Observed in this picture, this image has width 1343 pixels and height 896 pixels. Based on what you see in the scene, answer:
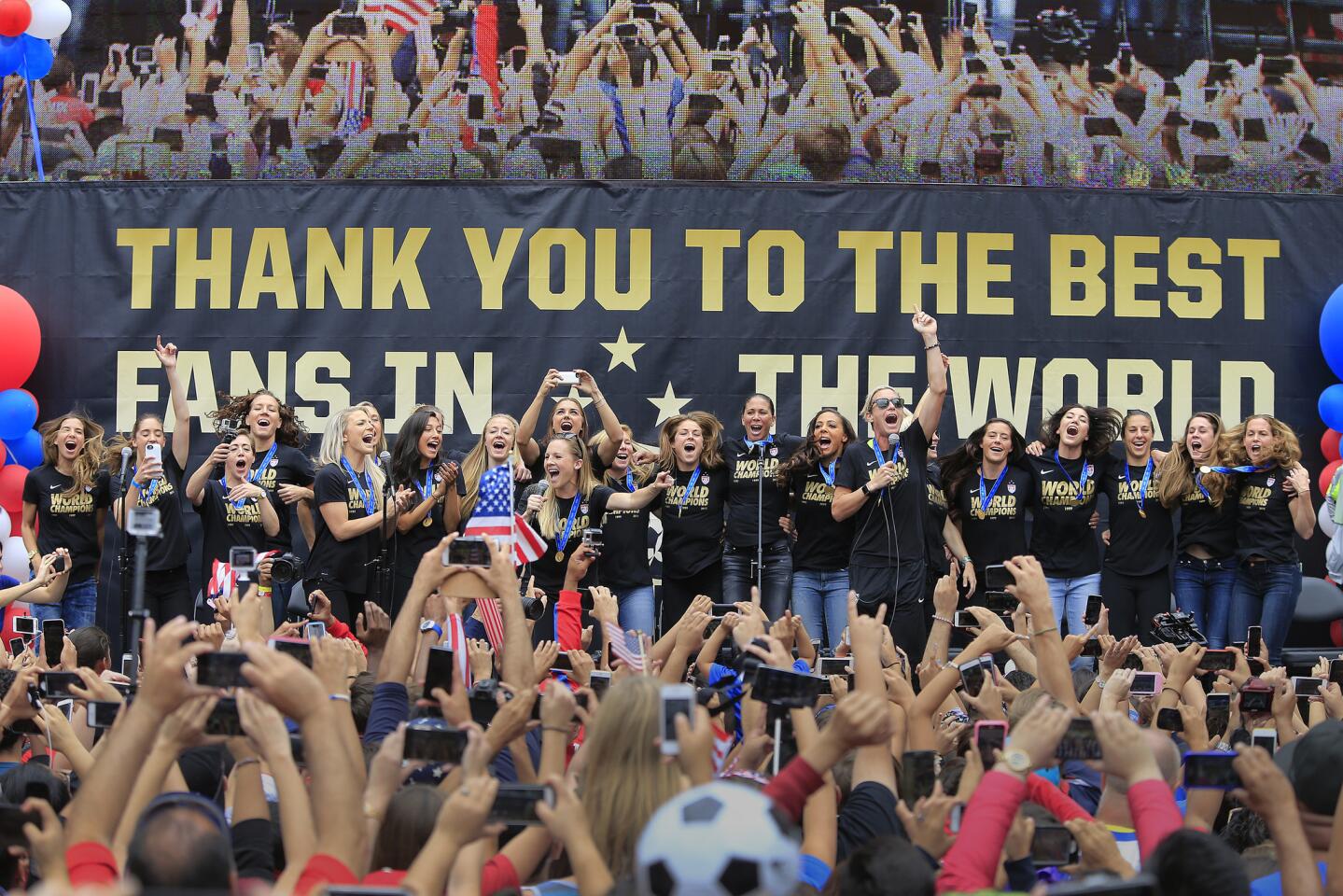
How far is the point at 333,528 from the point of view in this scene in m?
7.62

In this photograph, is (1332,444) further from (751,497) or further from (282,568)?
(282,568)

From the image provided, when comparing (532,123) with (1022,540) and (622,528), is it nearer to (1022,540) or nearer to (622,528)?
(622,528)

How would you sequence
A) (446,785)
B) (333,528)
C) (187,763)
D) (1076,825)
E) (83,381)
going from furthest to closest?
(83,381) → (333,528) → (187,763) → (446,785) → (1076,825)

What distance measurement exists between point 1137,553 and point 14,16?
7.04 meters

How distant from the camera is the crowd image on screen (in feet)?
8.56

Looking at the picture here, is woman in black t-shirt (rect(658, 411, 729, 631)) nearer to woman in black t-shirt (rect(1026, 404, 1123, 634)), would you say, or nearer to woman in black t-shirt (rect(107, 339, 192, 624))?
woman in black t-shirt (rect(1026, 404, 1123, 634))

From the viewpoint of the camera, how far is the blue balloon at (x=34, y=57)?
932 centimetres

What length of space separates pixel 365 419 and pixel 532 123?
9.78 ft

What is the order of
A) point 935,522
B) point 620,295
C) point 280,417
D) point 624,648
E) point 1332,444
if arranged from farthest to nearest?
point 620,295, point 1332,444, point 280,417, point 935,522, point 624,648

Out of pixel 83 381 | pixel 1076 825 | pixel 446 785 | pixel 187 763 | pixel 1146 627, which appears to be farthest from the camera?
pixel 83 381

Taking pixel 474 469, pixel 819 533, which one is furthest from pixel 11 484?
pixel 819 533

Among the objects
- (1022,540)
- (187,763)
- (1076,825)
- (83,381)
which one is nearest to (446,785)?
(187,763)

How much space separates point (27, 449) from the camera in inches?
366

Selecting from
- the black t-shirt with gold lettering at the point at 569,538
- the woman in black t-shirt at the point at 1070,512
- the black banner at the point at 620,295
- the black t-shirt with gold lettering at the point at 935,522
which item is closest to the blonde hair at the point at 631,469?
the black t-shirt with gold lettering at the point at 569,538
